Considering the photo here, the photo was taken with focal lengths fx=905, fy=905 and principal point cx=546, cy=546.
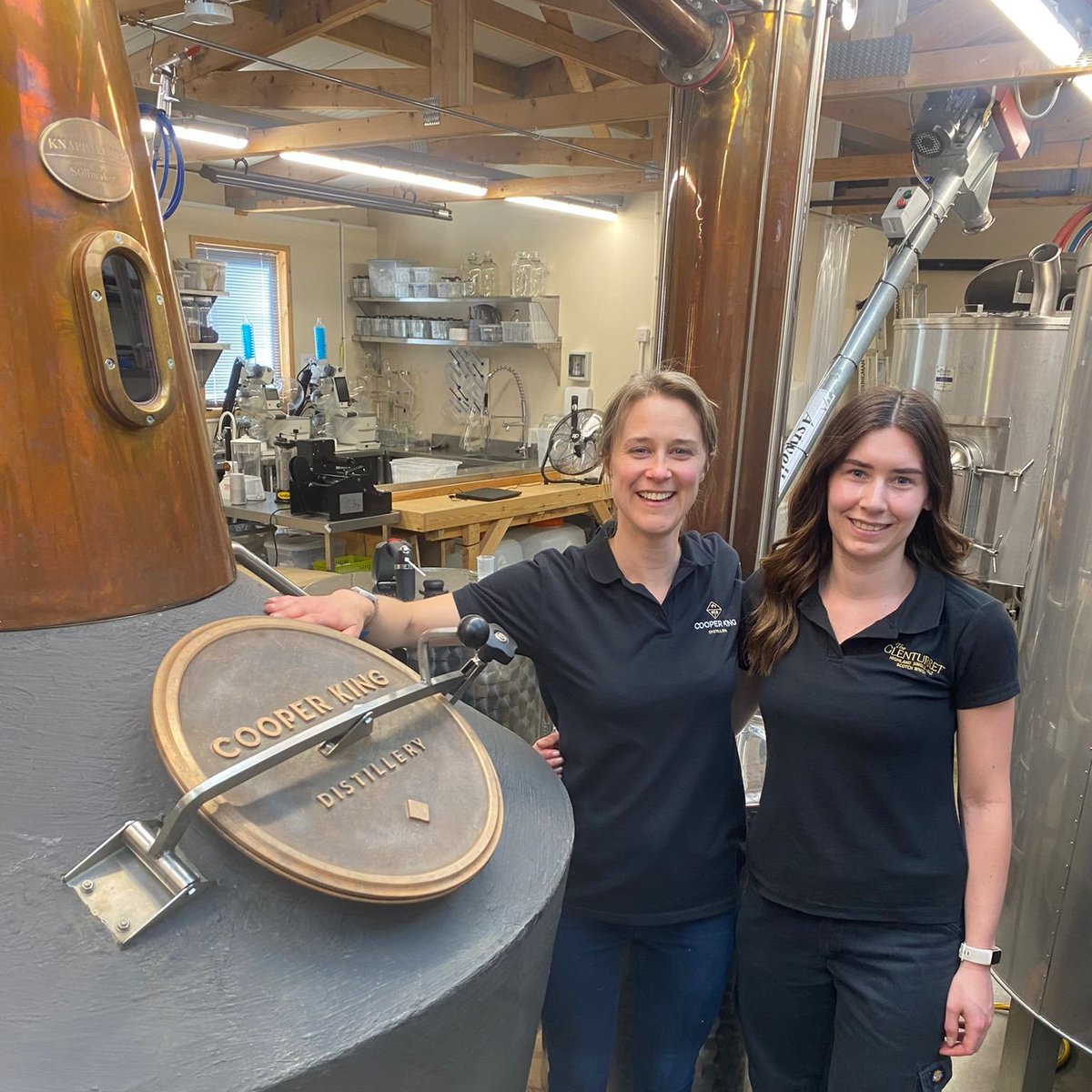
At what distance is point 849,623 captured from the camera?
1261mm

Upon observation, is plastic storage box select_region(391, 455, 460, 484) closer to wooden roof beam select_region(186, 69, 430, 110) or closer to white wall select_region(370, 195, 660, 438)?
wooden roof beam select_region(186, 69, 430, 110)

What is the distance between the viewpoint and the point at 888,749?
1.21 m

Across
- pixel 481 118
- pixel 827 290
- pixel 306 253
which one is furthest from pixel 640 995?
pixel 306 253

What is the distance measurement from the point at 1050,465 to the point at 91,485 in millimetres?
1847

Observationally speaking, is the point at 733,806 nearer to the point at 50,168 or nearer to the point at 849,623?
the point at 849,623

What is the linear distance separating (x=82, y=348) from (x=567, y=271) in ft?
22.9

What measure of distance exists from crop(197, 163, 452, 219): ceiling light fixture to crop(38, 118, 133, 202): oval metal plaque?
14.2 ft

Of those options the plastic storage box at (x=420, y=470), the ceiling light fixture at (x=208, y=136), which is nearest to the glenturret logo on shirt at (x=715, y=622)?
the ceiling light fixture at (x=208, y=136)

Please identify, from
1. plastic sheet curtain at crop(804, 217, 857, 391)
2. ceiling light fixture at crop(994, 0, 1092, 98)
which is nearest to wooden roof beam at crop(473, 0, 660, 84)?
ceiling light fixture at crop(994, 0, 1092, 98)

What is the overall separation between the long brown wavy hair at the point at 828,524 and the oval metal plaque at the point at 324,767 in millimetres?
507

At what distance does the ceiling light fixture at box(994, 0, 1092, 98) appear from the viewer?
8.18 feet

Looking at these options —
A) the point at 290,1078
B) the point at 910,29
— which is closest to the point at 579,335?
the point at 910,29

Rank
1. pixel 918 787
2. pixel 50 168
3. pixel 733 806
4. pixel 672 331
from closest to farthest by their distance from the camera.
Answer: pixel 50 168 → pixel 918 787 → pixel 733 806 → pixel 672 331

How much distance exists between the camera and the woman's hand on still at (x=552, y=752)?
1361mm
